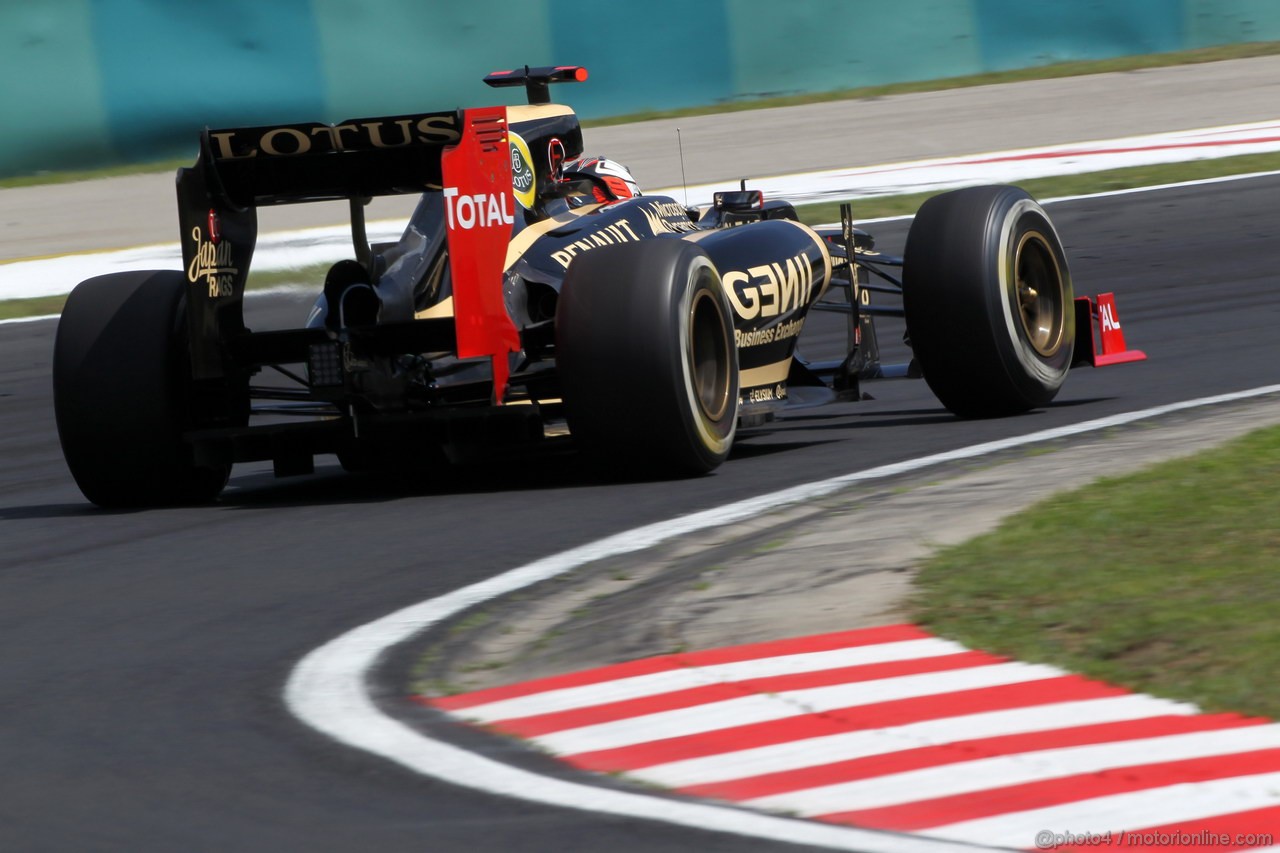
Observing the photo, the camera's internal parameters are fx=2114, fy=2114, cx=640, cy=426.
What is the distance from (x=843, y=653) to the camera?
17.1 feet

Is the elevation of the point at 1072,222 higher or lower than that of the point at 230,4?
lower

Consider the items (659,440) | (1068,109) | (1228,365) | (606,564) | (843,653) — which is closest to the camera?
(843,653)

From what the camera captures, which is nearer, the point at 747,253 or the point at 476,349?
the point at 476,349

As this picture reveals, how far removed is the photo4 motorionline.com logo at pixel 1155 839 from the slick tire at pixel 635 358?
4.05 m

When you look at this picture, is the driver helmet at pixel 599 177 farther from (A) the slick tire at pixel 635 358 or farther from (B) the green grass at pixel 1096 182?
(B) the green grass at pixel 1096 182

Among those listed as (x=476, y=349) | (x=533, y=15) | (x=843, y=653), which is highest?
(x=533, y=15)

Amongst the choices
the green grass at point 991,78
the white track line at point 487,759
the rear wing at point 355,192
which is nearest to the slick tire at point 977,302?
the white track line at point 487,759

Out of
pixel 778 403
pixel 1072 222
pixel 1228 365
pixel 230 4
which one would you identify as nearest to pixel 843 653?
pixel 778 403

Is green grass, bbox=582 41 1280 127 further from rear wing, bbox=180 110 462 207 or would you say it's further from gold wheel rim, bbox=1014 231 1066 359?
rear wing, bbox=180 110 462 207

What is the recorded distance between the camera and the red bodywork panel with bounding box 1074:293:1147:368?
32.4ft

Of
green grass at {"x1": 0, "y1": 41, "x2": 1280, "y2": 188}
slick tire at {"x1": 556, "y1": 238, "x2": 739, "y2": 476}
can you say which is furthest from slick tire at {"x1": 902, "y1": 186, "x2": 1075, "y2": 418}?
green grass at {"x1": 0, "y1": 41, "x2": 1280, "y2": 188}

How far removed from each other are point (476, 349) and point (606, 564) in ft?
5.33

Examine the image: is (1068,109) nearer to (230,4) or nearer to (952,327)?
(230,4)

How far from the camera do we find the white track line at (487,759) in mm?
4047
